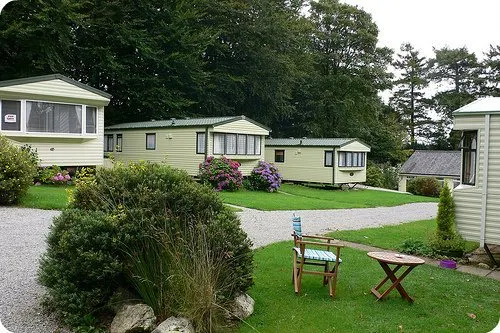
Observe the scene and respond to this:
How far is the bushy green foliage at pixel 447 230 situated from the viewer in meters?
7.59

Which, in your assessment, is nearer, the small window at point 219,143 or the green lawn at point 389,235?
the green lawn at point 389,235

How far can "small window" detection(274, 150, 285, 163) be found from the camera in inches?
939

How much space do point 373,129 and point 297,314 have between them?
32079 millimetres

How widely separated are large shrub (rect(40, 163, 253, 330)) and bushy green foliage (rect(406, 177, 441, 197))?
23.0 m

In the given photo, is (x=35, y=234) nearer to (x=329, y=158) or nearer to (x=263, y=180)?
(x=263, y=180)

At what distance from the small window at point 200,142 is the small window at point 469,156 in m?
12.0

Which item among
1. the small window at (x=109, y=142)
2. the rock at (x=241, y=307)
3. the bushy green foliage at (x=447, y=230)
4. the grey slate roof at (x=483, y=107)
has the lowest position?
the rock at (x=241, y=307)

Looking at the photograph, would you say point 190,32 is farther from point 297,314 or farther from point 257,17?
point 297,314

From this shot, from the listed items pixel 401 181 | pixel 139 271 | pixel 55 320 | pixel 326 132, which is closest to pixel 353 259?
pixel 139 271

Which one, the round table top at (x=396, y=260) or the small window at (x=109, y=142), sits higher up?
the small window at (x=109, y=142)

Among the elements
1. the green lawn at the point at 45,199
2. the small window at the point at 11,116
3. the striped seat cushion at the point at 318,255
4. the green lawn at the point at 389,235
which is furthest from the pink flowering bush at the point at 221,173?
the striped seat cushion at the point at 318,255

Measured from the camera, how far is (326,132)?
34.2 m

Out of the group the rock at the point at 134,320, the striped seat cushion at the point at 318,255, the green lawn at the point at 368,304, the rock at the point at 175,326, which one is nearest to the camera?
the rock at the point at 175,326

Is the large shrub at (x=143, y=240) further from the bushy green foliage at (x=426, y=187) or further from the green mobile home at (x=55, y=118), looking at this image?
the bushy green foliage at (x=426, y=187)
